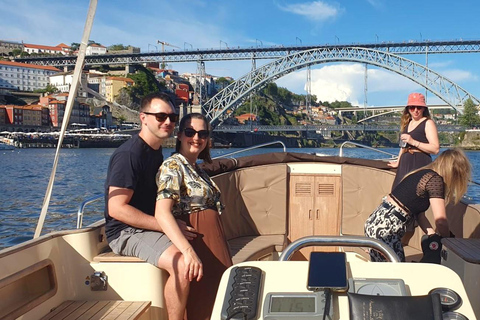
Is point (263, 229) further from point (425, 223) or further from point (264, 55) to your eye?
point (264, 55)

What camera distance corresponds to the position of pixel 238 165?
3.16m

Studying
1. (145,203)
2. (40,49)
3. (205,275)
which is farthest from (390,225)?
(40,49)

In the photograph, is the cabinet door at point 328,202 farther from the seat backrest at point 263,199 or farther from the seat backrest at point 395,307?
the seat backrest at point 395,307

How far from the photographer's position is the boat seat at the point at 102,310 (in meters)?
1.72

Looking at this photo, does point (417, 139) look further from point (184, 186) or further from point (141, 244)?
point (141, 244)

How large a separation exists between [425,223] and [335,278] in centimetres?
129

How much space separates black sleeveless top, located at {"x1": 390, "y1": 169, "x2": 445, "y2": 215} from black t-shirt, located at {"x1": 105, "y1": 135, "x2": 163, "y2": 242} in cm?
101

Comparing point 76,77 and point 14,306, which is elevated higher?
point 76,77

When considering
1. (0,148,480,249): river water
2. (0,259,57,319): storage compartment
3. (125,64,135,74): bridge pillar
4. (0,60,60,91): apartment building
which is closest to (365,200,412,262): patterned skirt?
(0,259,57,319): storage compartment

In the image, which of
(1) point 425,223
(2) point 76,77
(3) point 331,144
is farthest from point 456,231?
(3) point 331,144

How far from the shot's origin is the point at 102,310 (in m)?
1.78

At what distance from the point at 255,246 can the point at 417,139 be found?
1.06 meters

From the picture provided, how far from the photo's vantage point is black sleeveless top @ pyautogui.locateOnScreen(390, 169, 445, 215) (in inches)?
77.7

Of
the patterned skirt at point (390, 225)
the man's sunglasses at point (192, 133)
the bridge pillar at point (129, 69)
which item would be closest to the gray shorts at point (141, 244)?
the man's sunglasses at point (192, 133)
